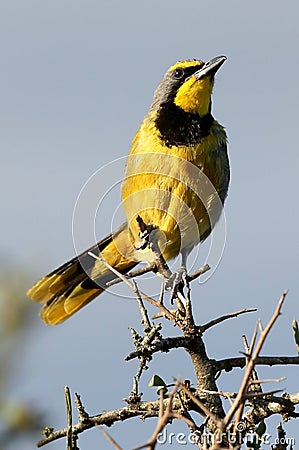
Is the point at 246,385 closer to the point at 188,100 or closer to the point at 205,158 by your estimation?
the point at 205,158

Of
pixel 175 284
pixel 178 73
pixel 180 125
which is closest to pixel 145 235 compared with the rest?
pixel 175 284

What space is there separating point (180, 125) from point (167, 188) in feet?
1.84

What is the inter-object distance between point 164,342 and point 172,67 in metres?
3.67

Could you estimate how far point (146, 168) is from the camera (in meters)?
4.95

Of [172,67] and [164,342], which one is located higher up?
[172,67]

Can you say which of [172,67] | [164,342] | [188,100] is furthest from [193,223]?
[164,342]

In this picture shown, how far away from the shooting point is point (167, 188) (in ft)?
16.0

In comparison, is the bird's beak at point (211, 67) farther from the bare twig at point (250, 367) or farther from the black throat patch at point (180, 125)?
the bare twig at point (250, 367)

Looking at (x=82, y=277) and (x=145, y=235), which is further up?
(x=82, y=277)

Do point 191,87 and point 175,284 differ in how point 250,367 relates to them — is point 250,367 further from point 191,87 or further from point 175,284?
point 191,87

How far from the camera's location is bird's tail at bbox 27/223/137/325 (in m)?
5.45

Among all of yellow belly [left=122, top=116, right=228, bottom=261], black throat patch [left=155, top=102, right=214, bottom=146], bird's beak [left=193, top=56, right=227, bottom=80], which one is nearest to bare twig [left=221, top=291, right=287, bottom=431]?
yellow belly [left=122, top=116, right=228, bottom=261]

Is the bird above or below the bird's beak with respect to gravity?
below

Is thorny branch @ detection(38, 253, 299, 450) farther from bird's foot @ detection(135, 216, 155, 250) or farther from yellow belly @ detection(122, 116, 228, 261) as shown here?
yellow belly @ detection(122, 116, 228, 261)
